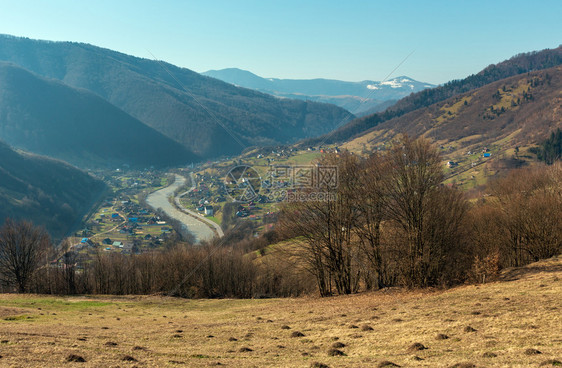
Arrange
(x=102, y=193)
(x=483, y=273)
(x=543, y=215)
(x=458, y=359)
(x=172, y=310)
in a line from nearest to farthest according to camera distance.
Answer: (x=458, y=359)
(x=483, y=273)
(x=172, y=310)
(x=543, y=215)
(x=102, y=193)

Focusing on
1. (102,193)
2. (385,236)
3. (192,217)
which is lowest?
(385,236)

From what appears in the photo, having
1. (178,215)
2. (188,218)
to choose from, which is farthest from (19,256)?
(178,215)

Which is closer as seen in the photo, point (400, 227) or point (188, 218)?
point (400, 227)

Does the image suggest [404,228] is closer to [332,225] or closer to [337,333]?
[332,225]

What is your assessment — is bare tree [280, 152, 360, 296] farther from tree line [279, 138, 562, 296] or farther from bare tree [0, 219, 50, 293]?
bare tree [0, 219, 50, 293]

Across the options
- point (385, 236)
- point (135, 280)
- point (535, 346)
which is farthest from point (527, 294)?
point (135, 280)

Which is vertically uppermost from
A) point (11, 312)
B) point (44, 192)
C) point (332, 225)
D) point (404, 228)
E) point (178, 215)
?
point (44, 192)

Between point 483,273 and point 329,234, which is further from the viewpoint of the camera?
point 329,234

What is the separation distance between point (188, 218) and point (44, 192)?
8447cm

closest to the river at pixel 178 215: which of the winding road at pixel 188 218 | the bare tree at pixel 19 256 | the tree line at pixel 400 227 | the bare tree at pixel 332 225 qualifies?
the winding road at pixel 188 218

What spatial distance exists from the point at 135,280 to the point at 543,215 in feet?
176

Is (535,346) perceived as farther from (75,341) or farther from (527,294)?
(75,341)

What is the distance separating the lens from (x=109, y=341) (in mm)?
15773

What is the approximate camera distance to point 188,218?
413ft
